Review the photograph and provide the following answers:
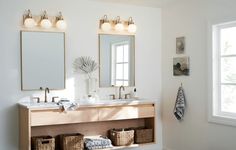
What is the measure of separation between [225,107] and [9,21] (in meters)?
3.26

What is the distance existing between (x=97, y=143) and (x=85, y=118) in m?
0.42

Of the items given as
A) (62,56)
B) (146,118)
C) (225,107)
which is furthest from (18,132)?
(225,107)

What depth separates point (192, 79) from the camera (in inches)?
199

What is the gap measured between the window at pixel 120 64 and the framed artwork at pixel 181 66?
79cm

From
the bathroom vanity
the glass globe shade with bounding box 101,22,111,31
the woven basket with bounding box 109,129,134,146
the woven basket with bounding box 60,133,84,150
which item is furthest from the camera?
the glass globe shade with bounding box 101,22,111,31

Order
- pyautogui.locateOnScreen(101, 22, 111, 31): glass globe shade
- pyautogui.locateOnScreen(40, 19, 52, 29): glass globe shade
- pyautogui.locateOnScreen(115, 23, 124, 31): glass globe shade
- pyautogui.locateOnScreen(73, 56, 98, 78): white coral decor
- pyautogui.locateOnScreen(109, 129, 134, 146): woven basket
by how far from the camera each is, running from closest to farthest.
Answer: pyautogui.locateOnScreen(40, 19, 52, 29): glass globe shade → pyautogui.locateOnScreen(109, 129, 134, 146): woven basket → pyautogui.locateOnScreen(73, 56, 98, 78): white coral decor → pyautogui.locateOnScreen(101, 22, 111, 31): glass globe shade → pyautogui.locateOnScreen(115, 23, 124, 31): glass globe shade

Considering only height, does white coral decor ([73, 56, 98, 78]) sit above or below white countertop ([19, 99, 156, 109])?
above

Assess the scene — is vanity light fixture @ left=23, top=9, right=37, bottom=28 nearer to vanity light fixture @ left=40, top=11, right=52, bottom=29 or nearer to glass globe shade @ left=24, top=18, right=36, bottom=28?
glass globe shade @ left=24, top=18, right=36, bottom=28

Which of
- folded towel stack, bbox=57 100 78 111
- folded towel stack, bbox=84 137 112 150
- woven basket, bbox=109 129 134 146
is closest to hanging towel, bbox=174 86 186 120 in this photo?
woven basket, bbox=109 129 134 146

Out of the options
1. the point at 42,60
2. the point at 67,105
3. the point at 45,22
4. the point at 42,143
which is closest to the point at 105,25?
the point at 45,22

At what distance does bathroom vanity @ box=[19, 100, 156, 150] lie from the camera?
4336 millimetres

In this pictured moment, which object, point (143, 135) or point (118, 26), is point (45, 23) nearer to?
point (118, 26)

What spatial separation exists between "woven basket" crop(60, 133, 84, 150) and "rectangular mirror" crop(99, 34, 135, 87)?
42.1 inches

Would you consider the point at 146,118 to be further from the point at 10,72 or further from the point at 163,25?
the point at 10,72
